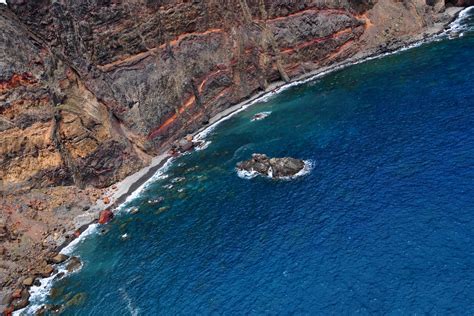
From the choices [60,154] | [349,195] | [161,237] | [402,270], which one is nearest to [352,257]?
[402,270]

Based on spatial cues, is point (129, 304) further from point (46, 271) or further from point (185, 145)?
point (185, 145)

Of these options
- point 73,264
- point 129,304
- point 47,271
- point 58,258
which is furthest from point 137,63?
point 129,304

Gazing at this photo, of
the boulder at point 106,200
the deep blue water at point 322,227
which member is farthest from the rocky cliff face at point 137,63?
the deep blue water at point 322,227

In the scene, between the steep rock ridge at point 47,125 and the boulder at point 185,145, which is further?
the boulder at point 185,145

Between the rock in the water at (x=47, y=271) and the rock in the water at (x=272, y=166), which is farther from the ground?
the rock in the water at (x=47, y=271)

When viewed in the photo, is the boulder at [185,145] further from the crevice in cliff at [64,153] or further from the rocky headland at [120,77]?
the crevice in cliff at [64,153]

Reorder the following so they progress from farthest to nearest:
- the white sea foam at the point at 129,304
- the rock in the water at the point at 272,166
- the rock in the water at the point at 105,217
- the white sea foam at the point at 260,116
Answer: the white sea foam at the point at 260,116 → the rock in the water at the point at 105,217 → the rock in the water at the point at 272,166 → the white sea foam at the point at 129,304
